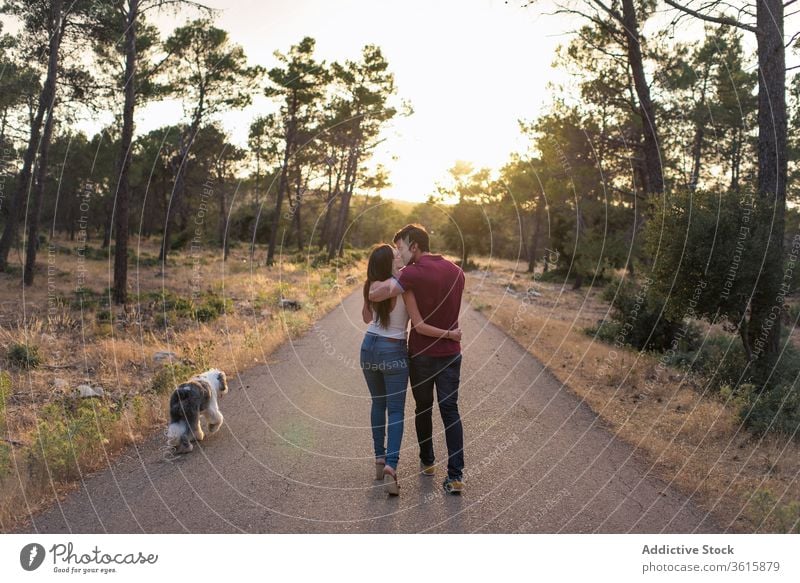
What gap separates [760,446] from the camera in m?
7.98

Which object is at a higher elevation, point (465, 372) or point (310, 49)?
point (310, 49)

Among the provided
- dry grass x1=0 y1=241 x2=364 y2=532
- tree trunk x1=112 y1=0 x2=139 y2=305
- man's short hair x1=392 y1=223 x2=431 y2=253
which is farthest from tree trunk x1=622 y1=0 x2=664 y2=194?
tree trunk x1=112 y1=0 x2=139 y2=305

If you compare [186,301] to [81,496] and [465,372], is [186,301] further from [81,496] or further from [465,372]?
[81,496]

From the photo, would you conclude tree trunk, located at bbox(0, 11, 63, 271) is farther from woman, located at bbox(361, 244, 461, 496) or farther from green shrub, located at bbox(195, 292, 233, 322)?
woman, located at bbox(361, 244, 461, 496)

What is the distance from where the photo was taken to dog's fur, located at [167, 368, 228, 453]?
7.24 metres

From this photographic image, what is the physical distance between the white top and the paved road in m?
1.44

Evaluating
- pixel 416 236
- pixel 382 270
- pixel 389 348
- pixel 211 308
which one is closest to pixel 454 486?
pixel 389 348

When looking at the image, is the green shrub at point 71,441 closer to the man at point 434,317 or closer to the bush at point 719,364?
the man at point 434,317

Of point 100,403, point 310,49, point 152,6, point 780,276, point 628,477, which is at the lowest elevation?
point 100,403

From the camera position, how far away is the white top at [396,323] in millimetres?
6352

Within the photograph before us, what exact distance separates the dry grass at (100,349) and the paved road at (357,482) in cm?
41

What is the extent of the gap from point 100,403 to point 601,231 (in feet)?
83.3

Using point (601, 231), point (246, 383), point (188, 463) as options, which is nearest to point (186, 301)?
point (246, 383)

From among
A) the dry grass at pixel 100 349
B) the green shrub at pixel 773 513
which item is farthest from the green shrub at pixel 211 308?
the green shrub at pixel 773 513
